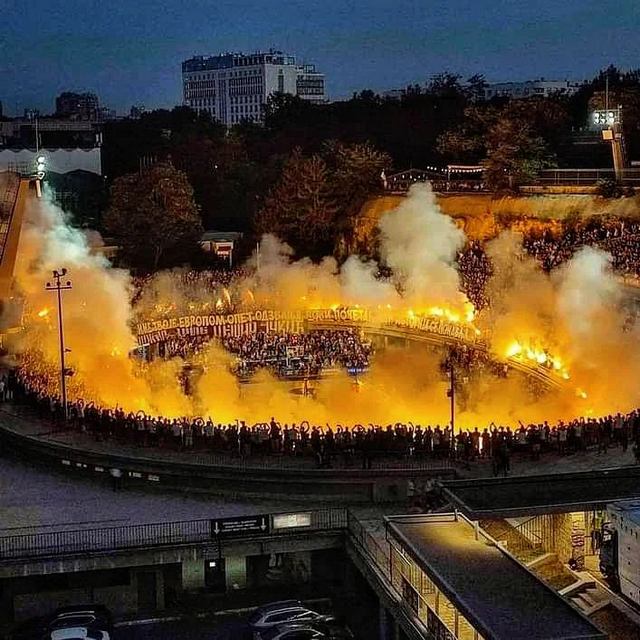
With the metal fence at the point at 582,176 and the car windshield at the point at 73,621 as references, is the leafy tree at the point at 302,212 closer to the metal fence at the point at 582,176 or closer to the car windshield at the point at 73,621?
the metal fence at the point at 582,176

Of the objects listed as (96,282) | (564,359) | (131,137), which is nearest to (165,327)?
(96,282)

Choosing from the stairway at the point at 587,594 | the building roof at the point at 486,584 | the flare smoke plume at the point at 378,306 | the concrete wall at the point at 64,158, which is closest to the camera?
the building roof at the point at 486,584

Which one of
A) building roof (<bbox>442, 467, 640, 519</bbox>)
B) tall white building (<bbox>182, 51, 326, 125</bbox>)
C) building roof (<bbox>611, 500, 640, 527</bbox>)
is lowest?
building roof (<bbox>442, 467, 640, 519</bbox>)

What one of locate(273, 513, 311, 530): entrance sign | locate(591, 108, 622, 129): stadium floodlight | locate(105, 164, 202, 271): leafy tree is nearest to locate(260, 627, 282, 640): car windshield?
locate(273, 513, 311, 530): entrance sign

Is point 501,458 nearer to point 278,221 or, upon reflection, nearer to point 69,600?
point 69,600

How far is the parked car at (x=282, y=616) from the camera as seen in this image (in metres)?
18.4

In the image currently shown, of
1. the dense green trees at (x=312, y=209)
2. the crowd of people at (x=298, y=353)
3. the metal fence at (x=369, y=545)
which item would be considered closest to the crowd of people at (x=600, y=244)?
the crowd of people at (x=298, y=353)

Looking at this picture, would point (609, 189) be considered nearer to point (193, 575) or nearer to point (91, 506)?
point (91, 506)

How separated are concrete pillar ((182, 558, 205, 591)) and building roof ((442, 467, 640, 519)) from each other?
5.19 m

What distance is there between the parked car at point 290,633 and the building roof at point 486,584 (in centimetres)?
221

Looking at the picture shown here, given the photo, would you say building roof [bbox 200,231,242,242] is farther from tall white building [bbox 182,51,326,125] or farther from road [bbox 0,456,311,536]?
tall white building [bbox 182,51,326,125]

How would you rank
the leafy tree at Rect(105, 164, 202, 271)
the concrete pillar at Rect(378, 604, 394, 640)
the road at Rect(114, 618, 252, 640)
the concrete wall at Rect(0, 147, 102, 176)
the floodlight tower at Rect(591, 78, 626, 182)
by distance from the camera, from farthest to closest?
the concrete wall at Rect(0, 147, 102, 176) → the leafy tree at Rect(105, 164, 202, 271) → the floodlight tower at Rect(591, 78, 626, 182) → the road at Rect(114, 618, 252, 640) → the concrete pillar at Rect(378, 604, 394, 640)

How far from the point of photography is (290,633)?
17.8m

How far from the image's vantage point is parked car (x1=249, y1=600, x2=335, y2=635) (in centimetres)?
1836
